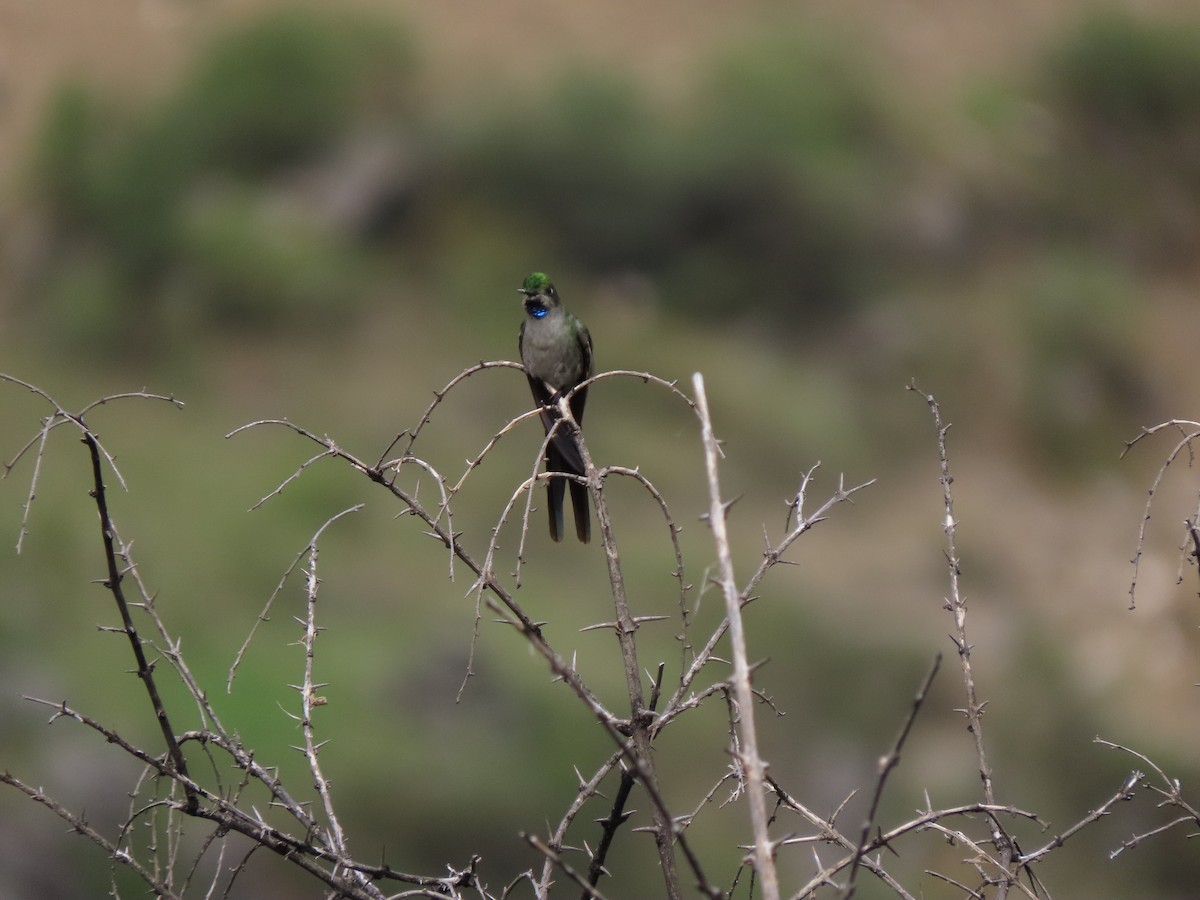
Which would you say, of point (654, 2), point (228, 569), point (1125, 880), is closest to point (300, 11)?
point (654, 2)

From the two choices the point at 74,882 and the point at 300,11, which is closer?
the point at 74,882

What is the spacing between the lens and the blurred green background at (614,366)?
36.8ft

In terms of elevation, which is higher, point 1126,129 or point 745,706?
point 1126,129

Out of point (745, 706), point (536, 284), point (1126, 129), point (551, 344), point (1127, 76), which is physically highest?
point (1127, 76)

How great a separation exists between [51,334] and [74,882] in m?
7.15

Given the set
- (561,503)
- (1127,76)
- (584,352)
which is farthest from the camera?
(1127,76)

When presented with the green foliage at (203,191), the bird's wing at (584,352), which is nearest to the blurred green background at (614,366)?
the green foliage at (203,191)

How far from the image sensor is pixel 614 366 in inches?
573

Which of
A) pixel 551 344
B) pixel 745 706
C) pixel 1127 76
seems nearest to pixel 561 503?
pixel 551 344

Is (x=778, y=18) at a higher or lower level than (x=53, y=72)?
higher

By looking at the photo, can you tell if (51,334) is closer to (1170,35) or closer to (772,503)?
(772,503)

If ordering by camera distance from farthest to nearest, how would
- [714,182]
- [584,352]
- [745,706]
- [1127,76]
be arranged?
1. [1127,76]
2. [714,182]
3. [584,352]
4. [745,706]

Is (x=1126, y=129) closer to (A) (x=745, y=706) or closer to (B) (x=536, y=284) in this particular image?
(B) (x=536, y=284)

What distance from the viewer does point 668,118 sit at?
16891 mm
